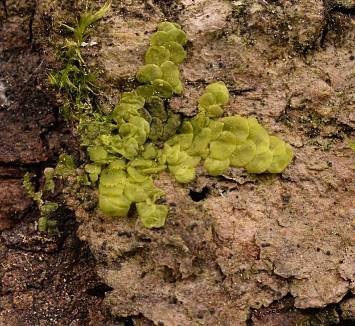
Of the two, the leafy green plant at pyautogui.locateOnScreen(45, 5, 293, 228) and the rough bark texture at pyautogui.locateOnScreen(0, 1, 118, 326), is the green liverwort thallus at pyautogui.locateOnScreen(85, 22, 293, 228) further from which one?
the rough bark texture at pyautogui.locateOnScreen(0, 1, 118, 326)

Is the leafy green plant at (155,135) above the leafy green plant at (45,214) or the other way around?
above

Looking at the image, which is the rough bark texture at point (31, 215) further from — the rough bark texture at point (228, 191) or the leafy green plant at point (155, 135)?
the leafy green plant at point (155, 135)

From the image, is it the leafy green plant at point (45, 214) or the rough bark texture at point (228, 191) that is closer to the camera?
the rough bark texture at point (228, 191)

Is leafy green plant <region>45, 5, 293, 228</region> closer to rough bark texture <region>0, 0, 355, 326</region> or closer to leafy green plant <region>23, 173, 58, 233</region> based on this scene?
rough bark texture <region>0, 0, 355, 326</region>

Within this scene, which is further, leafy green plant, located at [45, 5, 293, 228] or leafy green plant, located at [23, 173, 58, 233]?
leafy green plant, located at [23, 173, 58, 233]

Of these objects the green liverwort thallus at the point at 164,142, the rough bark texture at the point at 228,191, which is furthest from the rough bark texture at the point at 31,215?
the green liverwort thallus at the point at 164,142

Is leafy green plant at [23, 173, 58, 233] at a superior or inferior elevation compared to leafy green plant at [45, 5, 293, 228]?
inferior

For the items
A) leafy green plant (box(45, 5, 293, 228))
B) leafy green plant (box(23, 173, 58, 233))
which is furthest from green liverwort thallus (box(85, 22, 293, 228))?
leafy green plant (box(23, 173, 58, 233))

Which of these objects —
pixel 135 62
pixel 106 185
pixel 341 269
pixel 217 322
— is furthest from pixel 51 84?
pixel 341 269
